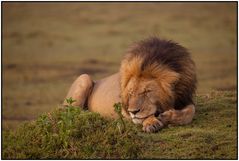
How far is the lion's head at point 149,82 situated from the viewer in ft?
21.1

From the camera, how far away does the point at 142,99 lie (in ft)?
21.1

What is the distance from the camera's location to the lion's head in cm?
643

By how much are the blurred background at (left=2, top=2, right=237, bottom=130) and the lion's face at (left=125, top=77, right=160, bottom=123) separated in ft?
12.5

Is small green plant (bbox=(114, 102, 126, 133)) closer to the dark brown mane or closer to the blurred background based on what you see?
the dark brown mane

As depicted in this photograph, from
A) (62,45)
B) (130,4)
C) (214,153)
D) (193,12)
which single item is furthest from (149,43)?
(130,4)

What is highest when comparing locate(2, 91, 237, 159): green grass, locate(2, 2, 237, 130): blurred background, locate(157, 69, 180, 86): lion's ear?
locate(2, 2, 237, 130): blurred background

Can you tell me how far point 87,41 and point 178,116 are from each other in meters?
14.8

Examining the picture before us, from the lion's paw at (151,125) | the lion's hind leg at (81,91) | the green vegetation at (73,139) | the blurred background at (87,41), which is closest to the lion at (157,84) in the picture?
the lion's paw at (151,125)

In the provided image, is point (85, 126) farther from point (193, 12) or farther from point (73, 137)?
point (193, 12)

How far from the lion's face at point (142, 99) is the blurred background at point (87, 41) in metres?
3.80

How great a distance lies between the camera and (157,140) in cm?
621

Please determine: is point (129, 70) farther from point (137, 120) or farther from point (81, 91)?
point (81, 91)

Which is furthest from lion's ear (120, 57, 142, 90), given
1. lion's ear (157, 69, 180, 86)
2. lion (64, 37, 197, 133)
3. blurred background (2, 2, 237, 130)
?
blurred background (2, 2, 237, 130)

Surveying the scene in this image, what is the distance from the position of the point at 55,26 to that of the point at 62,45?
142 inches
